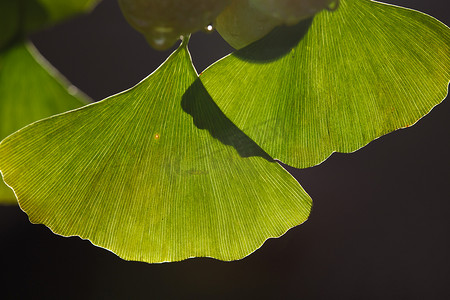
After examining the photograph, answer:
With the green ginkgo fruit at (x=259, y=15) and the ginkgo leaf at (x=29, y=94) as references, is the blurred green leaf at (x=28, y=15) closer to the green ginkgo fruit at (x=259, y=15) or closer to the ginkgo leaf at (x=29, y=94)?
the ginkgo leaf at (x=29, y=94)

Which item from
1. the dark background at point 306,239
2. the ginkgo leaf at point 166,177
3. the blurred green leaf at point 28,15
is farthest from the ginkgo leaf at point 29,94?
the dark background at point 306,239

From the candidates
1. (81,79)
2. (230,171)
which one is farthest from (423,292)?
(230,171)

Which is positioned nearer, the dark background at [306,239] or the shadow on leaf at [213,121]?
the shadow on leaf at [213,121]

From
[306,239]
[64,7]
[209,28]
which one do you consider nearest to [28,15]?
[64,7]

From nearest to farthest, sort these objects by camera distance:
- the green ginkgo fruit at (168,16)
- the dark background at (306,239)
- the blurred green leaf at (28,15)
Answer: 1. the green ginkgo fruit at (168,16)
2. the blurred green leaf at (28,15)
3. the dark background at (306,239)

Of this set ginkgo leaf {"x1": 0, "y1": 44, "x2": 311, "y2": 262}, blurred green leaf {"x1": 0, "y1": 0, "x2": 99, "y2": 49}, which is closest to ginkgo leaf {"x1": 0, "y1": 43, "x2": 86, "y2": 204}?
blurred green leaf {"x1": 0, "y1": 0, "x2": 99, "y2": 49}

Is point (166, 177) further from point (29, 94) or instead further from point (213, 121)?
point (29, 94)

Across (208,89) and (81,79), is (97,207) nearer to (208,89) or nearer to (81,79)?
(208,89)

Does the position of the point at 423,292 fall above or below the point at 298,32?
below
